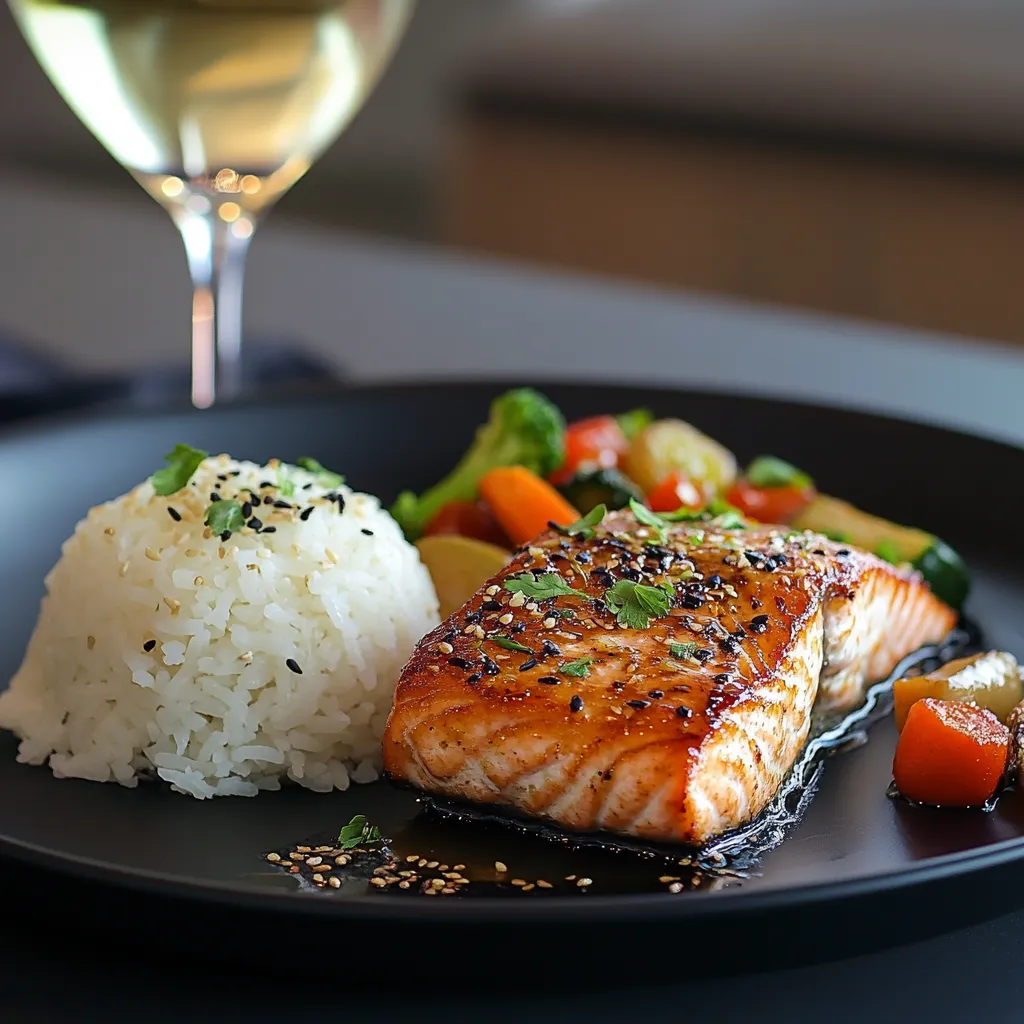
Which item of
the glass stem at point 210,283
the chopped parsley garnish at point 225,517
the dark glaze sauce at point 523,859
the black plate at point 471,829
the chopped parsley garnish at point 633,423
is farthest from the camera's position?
the chopped parsley garnish at point 633,423

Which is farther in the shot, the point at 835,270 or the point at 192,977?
the point at 835,270

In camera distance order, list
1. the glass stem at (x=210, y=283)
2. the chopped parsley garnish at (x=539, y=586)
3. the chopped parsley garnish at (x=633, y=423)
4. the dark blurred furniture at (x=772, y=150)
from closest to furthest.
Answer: the chopped parsley garnish at (x=539, y=586) → the glass stem at (x=210, y=283) → the chopped parsley garnish at (x=633, y=423) → the dark blurred furniture at (x=772, y=150)

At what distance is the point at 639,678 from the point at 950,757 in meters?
0.39

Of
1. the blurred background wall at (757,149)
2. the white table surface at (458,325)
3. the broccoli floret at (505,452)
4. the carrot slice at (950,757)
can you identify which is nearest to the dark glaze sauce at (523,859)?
the carrot slice at (950,757)

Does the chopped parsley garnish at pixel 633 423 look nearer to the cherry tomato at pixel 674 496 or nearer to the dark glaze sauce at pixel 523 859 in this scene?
the cherry tomato at pixel 674 496

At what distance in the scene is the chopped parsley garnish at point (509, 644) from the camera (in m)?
1.72

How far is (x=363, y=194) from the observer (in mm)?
10672

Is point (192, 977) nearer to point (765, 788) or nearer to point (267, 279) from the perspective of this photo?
point (765, 788)

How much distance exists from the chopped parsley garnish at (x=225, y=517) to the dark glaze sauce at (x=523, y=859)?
520 millimetres

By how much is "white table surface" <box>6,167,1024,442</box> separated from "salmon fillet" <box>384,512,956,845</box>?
156cm

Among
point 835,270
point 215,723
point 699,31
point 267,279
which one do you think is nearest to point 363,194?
point 699,31

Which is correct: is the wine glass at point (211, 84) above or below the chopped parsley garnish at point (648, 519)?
above

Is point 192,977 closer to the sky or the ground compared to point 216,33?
closer to the ground

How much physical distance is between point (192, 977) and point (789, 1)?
25.8ft
